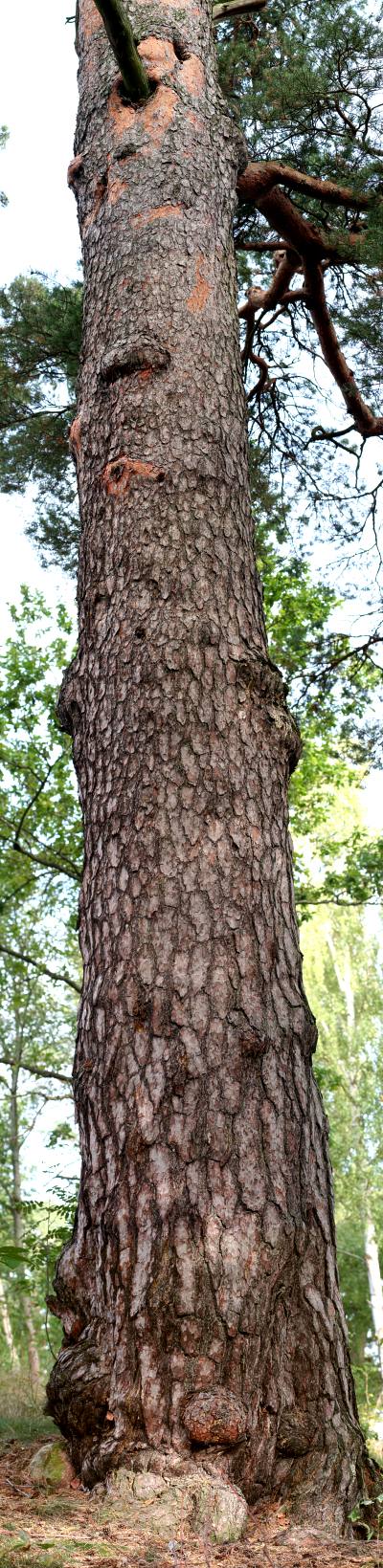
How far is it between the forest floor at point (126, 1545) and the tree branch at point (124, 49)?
12.1 feet

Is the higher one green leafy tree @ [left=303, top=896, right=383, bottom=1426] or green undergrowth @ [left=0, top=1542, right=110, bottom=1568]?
green leafy tree @ [left=303, top=896, right=383, bottom=1426]

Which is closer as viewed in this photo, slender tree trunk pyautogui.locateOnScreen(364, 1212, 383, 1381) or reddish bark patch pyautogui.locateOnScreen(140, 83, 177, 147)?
reddish bark patch pyautogui.locateOnScreen(140, 83, 177, 147)

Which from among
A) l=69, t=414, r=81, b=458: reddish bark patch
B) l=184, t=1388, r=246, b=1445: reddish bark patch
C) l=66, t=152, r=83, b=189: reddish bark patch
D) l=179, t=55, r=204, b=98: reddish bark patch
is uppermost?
l=179, t=55, r=204, b=98: reddish bark patch

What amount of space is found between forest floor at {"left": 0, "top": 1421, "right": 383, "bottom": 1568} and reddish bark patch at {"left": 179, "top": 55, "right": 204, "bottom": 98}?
14.3 ft

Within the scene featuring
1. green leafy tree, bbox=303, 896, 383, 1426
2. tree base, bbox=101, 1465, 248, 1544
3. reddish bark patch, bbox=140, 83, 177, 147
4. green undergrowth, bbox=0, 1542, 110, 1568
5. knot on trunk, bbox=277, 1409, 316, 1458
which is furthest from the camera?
green leafy tree, bbox=303, 896, 383, 1426

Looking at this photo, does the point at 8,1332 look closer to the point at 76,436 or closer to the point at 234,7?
the point at 76,436

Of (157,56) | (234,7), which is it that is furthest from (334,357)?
(157,56)

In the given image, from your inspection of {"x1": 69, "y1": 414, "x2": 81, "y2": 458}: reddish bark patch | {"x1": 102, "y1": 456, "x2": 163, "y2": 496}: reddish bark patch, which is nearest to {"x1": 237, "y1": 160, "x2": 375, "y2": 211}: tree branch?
{"x1": 69, "y1": 414, "x2": 81, "y2": 458}: reddish bark patch

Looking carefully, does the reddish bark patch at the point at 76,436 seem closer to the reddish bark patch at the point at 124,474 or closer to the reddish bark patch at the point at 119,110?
the reddish bark patch at the point at 124,474

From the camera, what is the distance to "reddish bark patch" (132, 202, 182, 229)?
11.2 feet

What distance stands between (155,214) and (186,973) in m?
2.60

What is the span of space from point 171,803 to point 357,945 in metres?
21.1

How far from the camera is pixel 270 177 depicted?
495 cm

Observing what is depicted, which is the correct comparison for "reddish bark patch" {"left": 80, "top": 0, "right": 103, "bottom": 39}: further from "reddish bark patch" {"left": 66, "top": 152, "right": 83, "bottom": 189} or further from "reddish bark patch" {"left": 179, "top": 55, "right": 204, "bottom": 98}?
"reddish bark patch" {"left": 66, "top": 152, "right": 83, "bottom": 189}
